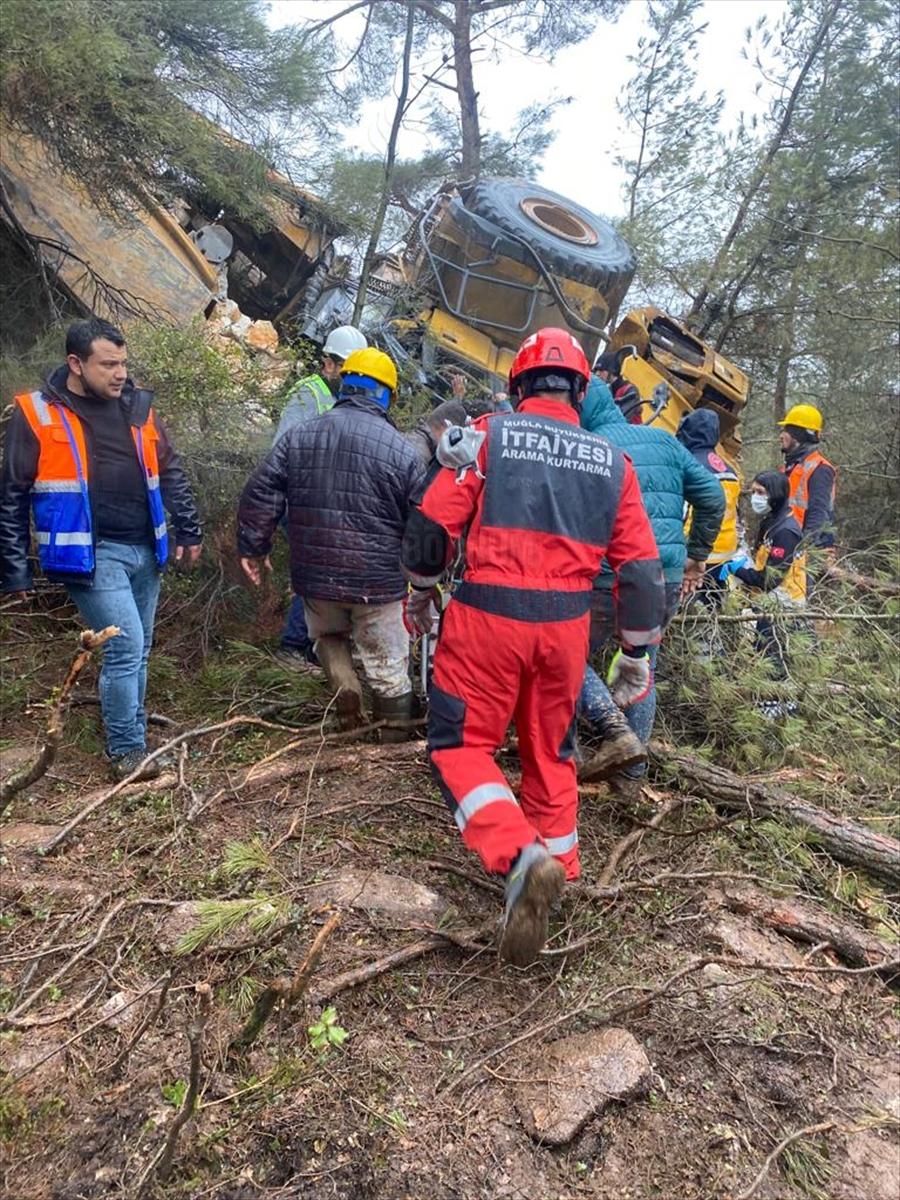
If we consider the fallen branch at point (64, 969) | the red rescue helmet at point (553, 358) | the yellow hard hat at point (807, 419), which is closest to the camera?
the fallen branch at point (64, 969)

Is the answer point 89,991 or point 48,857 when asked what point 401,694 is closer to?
point 48,857

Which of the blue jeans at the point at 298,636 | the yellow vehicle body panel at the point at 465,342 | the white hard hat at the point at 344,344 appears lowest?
the blue jeans at the point at 298,636

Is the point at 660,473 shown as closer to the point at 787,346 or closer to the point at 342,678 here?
the point at 342,678

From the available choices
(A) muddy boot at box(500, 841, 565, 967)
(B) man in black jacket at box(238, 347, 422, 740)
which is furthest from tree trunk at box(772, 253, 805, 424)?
(A) muddy boot at box(500, 841, 565, 967)

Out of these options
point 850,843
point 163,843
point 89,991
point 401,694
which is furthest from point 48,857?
point 850,843

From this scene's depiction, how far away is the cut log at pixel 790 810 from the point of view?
2.94m

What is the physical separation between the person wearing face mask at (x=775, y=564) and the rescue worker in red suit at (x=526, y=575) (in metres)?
1.83

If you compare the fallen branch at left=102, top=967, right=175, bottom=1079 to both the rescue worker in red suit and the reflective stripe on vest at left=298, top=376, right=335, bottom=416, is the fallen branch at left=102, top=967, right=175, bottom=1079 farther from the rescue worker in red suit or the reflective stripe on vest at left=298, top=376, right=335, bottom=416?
the reflective stripe on vest at left=298, top=376, right=335, bottom=416

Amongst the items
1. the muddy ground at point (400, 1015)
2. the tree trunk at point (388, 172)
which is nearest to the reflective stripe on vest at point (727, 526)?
the muddy ground at point (400, 1015)

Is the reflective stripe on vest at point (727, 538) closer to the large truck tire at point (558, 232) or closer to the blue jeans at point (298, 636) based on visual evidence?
the large truck tire at point (558, 232)

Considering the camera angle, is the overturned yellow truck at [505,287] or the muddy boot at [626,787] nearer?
the muddy boot at [626,787]

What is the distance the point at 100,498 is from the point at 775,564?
3984mm

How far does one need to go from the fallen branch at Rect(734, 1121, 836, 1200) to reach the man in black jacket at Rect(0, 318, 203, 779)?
225 centimetres

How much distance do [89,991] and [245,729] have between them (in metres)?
1.71
